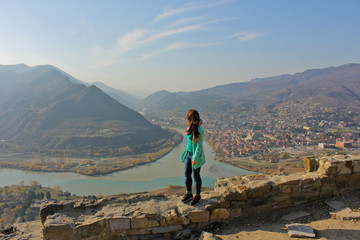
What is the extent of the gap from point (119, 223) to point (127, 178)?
90.8ft

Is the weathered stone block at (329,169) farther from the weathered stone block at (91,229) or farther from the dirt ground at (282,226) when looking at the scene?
the weathered stone block at (91,229)

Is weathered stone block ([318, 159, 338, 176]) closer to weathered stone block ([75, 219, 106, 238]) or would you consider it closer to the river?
weathered stone block ([75, 219, 106, 238])

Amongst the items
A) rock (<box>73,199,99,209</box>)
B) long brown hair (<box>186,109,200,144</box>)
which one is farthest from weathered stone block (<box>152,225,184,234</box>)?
long brown hair (<box>186,109,200,144</box>)

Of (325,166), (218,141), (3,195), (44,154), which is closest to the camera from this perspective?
(325,166)

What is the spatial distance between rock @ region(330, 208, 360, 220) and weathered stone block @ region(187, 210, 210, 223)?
184 centimetres

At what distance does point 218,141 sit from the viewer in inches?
1807

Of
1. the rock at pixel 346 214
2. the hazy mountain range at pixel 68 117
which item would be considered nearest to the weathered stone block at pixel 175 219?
the rock at pixel 346 214

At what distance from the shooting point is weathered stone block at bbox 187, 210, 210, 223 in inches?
126

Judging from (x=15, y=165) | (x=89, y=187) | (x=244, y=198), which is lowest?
(x=89, y=187)

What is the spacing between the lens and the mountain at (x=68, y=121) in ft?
157

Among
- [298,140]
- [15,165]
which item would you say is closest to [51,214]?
[15,165]

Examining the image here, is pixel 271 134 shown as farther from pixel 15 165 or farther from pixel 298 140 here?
pixel 15 165

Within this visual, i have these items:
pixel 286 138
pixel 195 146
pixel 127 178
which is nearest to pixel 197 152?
pixel 195 146

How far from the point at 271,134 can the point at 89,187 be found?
3962 centimetres
